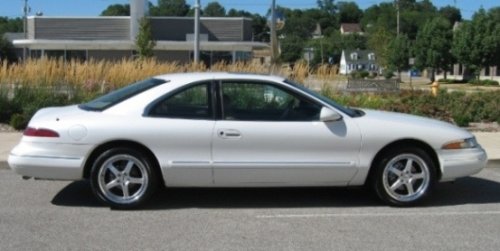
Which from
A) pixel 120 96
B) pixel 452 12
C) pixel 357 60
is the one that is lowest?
pixel 357 60

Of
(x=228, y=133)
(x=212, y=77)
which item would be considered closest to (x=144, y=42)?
(x=212, y=77)

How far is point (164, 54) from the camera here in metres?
51.6

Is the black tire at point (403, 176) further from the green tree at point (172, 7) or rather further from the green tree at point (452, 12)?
the green tree at point (452, 12)

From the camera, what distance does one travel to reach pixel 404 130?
24.6ft

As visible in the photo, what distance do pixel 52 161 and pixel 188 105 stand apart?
1523 millimetres

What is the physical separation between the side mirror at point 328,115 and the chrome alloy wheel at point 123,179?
6.37 feet

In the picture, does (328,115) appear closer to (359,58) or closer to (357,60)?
(357,60)

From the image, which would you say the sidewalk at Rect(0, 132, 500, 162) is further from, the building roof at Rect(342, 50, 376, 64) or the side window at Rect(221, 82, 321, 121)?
the building roof at Rect(342, 50, 376, 64)

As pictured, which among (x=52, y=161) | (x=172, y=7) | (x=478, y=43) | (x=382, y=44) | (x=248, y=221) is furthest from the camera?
(x=172, y=7)

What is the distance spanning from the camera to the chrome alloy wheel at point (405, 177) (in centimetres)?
754

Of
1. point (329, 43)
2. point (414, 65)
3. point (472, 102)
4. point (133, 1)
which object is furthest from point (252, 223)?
point (329, 43)

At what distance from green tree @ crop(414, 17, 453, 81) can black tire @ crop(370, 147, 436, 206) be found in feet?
212

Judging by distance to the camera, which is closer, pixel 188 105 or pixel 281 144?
pixel 281 144

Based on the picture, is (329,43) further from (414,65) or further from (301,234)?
(301,234)
